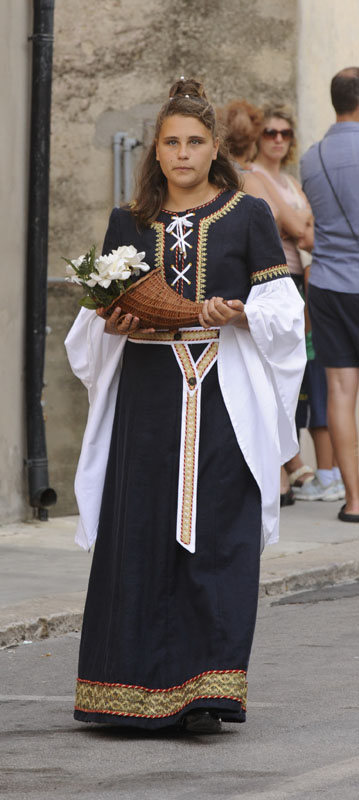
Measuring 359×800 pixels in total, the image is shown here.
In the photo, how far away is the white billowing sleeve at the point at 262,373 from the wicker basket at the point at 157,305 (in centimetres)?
15

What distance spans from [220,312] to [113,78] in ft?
25.1

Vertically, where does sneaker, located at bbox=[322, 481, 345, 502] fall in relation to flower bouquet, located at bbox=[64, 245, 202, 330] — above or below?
below

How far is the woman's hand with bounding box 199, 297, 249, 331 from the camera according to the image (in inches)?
202

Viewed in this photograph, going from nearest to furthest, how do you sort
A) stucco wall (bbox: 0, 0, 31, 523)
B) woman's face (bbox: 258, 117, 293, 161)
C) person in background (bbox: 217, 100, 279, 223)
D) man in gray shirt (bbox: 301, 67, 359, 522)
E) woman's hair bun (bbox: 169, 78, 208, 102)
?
woman's hair bun (bbox: 169, 78, 208, 102) < stucco wall (bbox: 0, 0, 31, 523) < man in gray shirt (bbox: 301, 67, 359, 522) < person in background (bbox: 217, 100, 279, 223) < woman's face (bbox: 258, 117, 293, 161)

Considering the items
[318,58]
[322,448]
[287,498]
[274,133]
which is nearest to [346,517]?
[287,498]

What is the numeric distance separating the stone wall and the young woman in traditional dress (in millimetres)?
6932

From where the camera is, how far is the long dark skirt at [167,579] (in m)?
5.13

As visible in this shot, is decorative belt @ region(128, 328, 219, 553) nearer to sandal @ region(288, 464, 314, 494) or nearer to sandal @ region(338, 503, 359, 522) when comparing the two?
sandal @ region(338, 503, 359, 522)

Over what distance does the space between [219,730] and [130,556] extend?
0.59 m

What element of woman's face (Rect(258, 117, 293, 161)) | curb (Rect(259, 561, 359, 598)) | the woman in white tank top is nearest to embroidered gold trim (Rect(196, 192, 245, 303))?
curb (Rect(259, 561, 359, 598))

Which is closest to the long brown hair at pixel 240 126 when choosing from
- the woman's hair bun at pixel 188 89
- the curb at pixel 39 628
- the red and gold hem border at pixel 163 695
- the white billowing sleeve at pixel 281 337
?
the curb at pixel 39 628

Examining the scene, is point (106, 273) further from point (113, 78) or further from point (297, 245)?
point (113, 78)

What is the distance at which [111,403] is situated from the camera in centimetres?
552

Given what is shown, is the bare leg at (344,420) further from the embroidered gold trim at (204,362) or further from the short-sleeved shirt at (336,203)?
the embroidered gold trim at (204,362)
